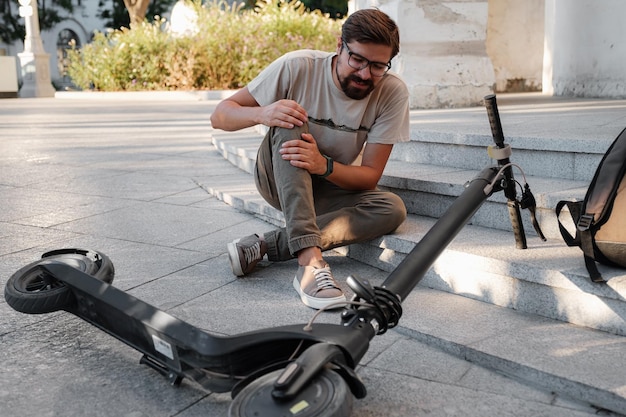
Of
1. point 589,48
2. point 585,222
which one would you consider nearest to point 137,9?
point 589,48

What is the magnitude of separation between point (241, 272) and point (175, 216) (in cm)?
127

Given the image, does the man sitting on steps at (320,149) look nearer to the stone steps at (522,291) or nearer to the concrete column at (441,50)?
the stone steps at (522,291)

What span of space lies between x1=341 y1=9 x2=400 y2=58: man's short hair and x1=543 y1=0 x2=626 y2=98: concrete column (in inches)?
174

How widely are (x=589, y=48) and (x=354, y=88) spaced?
4508 mm

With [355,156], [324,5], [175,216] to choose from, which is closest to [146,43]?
[175,216]

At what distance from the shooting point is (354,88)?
9.48ft

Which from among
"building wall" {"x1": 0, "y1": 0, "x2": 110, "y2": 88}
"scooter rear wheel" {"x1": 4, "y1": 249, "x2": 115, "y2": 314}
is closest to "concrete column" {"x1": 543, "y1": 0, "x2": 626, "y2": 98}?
"scooter rear wheel" {"x1": 4, "y1": 249, "x2": 115, "y2": 314}

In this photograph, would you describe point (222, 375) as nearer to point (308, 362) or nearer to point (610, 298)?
point (308, 362)

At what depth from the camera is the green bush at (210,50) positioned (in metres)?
14.5

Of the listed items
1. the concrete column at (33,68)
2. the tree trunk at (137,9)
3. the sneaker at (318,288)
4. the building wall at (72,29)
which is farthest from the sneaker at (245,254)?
the building wall at (72,29)

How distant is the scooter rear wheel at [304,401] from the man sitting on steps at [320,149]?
3.38 feet

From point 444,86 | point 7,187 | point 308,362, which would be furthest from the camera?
point 444,86

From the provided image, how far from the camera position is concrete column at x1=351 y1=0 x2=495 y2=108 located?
6.30m

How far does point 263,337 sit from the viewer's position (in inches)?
72.2
